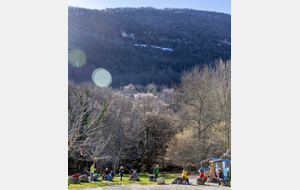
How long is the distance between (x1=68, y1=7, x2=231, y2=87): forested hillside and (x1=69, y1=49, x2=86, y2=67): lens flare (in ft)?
6.89

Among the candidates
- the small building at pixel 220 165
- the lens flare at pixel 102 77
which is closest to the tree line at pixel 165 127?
the small building at pixel 220 165

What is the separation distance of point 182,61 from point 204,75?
75.7 meters

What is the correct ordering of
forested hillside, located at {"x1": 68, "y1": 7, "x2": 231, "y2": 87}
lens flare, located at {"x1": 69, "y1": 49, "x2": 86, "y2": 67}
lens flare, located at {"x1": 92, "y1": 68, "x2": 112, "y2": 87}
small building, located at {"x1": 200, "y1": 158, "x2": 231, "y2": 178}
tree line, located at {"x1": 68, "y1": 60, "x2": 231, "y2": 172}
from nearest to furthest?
small building, located at {"x1": 200, "y1": 158, "x2": 231, "y2": 178}, tree line, located at {"x1": 68, "y1": 60, "x2": 231, "y2": 172}, lens flare, located at {"x1": 92, "y1": 68, "x2": 112, "y2": 87}, lens flare, located at {"x1": 69, "y1": 49, "x2": 86, "y2": 67}, forested hillside, located at {"x1": 68, "y1": 7, "x2": 231, "y2": 87}

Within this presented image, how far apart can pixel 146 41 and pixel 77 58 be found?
241 feet

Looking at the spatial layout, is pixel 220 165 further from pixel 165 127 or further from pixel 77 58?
pixel 77 58

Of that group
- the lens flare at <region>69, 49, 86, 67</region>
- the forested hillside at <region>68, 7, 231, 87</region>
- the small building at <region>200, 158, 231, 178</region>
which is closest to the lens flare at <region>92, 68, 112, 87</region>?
the forested hillside at <region>68, 7, 231, 87</region>

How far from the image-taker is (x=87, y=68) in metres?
69.5

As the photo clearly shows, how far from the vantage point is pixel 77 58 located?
235 feet

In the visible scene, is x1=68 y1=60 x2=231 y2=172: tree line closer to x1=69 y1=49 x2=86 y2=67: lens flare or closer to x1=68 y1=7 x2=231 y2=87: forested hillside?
x1=68 y1=7 x2=231 y2=87: forested hillside

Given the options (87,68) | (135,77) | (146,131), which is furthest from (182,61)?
(146,131)

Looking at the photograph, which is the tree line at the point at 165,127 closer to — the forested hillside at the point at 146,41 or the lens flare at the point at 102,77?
the lens flare at the point at 102,77

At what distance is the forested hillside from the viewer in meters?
83.3

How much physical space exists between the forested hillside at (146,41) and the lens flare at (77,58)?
6.89 feet
